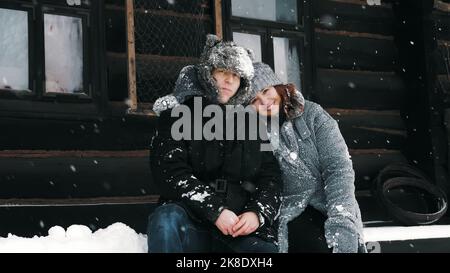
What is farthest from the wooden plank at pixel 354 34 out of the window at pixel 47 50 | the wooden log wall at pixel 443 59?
the window at pixel 47 50

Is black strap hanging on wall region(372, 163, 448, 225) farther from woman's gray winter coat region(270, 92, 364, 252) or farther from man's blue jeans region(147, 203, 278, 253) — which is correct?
man's blue jeans region(147, 203, 278, 253)

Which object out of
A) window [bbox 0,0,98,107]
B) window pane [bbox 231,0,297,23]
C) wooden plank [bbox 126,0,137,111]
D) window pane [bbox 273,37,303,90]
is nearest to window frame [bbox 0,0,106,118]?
window [bbox 0,0,98,107]

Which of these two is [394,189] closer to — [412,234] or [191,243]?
[412,234]

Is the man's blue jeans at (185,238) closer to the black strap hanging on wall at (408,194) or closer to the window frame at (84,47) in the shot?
the window frame at (84,47)

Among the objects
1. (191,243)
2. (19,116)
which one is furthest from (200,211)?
(19,116)

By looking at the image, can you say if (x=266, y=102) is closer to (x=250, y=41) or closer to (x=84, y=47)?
(x=84, y=47)

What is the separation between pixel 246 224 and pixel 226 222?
0.12 metres

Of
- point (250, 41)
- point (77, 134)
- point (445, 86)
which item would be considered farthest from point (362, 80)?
point (77, 134)

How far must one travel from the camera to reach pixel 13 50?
17.3 ft

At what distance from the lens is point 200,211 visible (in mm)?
3275

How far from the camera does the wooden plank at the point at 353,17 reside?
276 inches
